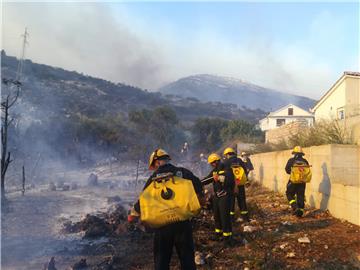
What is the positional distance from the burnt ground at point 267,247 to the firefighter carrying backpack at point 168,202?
73.6 inches

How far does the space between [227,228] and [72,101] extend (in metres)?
57.0

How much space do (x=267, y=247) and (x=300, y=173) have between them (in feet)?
7.59

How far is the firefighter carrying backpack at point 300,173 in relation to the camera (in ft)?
25.8

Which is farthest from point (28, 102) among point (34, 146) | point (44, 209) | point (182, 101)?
point (182, 101)

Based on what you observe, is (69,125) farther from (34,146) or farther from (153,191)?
(153,191)

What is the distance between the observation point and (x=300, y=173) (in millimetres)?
7879

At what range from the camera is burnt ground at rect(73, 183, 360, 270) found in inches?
Result: 213

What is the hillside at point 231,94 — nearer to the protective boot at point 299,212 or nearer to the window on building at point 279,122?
the window on building at point 279,122

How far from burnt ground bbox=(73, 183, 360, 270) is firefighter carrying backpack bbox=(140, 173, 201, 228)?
Result: 1.87 meters

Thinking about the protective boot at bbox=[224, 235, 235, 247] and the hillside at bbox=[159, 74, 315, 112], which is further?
the hillside at bbox=[159, 74, 315, 112]

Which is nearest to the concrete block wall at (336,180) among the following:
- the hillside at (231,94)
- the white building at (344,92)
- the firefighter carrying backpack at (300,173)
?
the firefighter carrying backpack at (300,173)

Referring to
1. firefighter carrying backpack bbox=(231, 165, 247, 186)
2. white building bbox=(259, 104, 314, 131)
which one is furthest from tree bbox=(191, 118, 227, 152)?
firefighter carrying backpack bbox=(231, 165, 247, 186)

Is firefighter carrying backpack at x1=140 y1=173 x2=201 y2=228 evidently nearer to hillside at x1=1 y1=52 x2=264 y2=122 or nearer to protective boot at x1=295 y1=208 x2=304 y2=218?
protective boot at x1=295 y1=208 x2=304 y2=218

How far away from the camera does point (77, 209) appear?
12.6 meters
